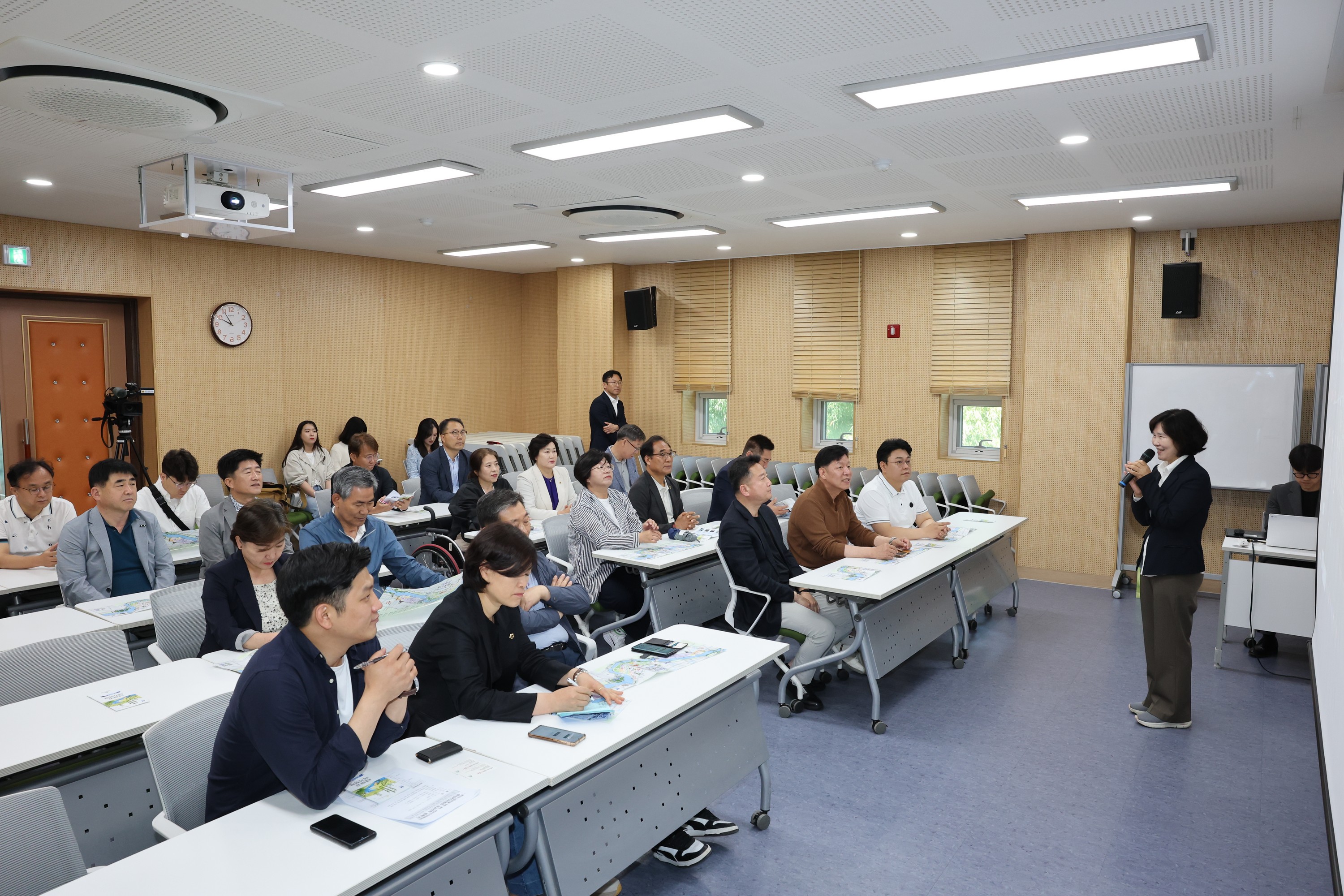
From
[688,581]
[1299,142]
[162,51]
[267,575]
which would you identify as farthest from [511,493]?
[1299,142]

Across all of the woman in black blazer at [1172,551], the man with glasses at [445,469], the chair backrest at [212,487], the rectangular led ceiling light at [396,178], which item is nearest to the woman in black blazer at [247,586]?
the rectangular led ceiling light at [396,178]

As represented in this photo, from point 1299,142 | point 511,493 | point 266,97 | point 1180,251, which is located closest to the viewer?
point 266,97

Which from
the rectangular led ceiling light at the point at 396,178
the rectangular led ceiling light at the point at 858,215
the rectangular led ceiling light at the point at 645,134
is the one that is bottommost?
the rectangular led ceiling light at the point at 645,134

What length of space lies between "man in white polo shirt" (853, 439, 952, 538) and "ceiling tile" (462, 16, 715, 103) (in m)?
3.23

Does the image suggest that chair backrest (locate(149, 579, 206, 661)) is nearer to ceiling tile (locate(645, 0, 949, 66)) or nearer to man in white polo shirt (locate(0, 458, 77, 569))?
man in white polo shirt (locate(0, 458, 77, 569))

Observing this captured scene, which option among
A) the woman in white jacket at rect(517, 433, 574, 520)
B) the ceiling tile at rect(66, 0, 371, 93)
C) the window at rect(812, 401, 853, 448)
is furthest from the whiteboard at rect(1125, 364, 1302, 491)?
the ceiling tile at rect(66, 0, 371, 93)

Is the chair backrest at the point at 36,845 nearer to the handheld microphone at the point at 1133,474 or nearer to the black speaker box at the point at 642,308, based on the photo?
the handheld microphone at the point at 1133,474

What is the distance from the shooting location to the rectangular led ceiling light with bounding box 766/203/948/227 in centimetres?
707

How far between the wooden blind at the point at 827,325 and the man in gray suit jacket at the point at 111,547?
7.07 meters

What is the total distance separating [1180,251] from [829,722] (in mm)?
5974

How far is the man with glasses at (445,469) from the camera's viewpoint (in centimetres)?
775

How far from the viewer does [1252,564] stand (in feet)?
18.9

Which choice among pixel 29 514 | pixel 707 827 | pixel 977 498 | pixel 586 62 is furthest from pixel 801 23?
pixel 977 498

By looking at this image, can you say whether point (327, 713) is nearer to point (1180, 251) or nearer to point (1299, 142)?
point (1299, 142)
